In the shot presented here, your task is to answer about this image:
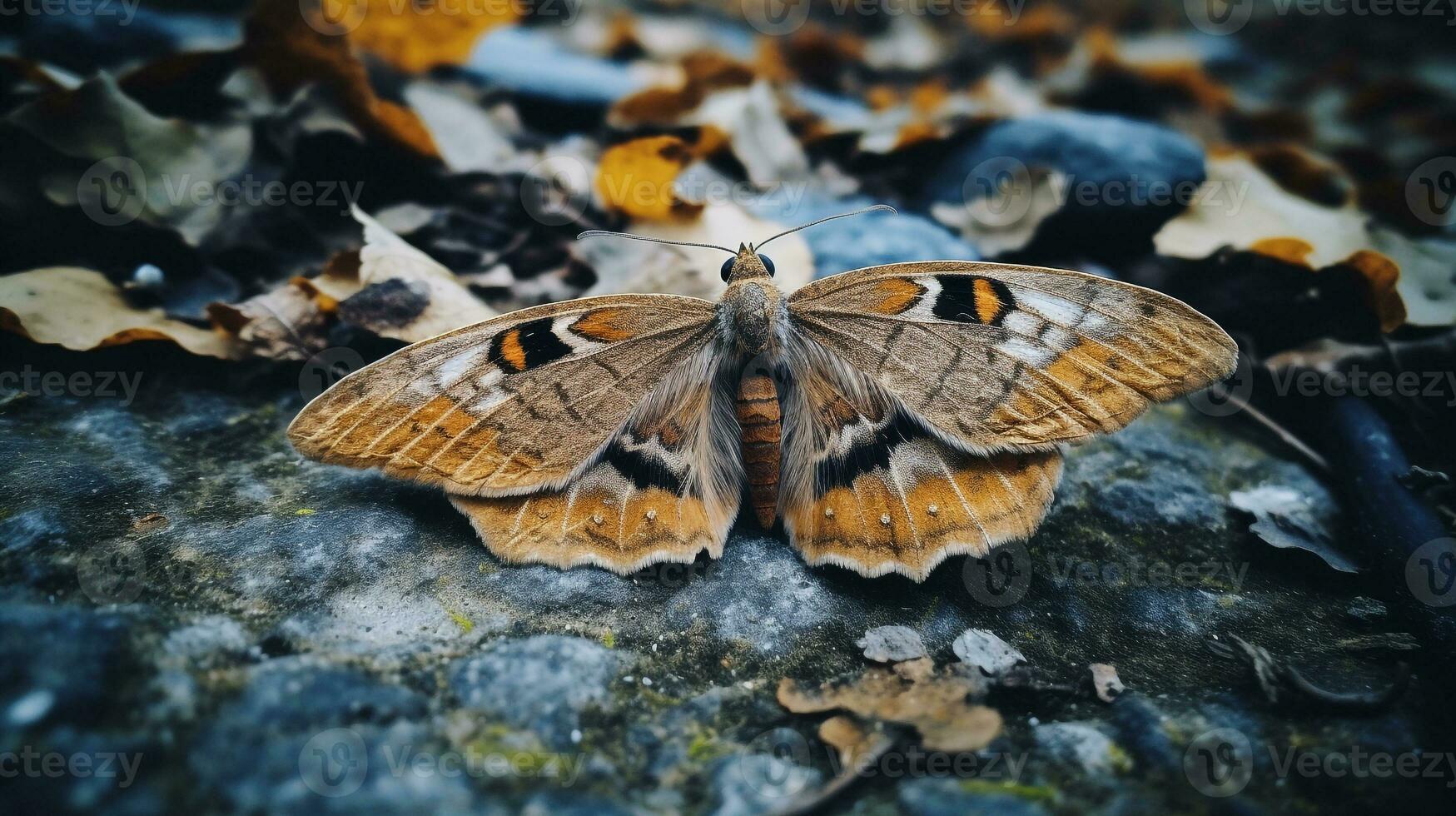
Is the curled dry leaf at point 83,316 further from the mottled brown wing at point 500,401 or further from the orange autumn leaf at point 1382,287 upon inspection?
the orange autumn leaf at point 1382,287

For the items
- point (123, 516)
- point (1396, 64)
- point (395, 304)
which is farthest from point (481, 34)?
point (1396, 64)

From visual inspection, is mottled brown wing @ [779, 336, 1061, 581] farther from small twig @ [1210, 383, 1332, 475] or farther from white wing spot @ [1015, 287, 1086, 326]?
small twig @ [1210, 383, 1332, 475]

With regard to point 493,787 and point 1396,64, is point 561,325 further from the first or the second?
point 1396,64
